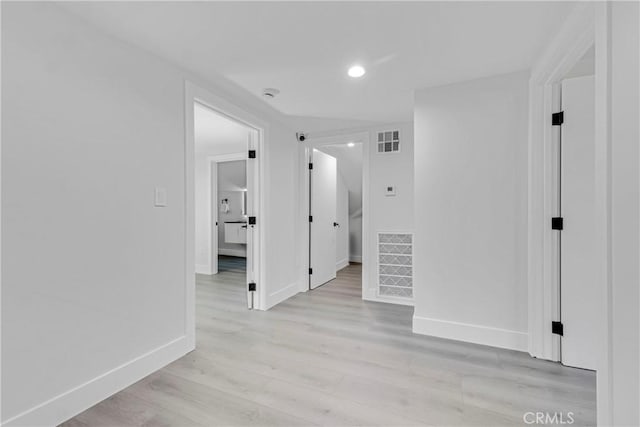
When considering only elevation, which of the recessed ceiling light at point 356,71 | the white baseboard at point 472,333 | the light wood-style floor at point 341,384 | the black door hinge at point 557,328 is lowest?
the light wood-style floor at point 341,384

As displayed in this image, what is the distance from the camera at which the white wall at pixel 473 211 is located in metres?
2.26

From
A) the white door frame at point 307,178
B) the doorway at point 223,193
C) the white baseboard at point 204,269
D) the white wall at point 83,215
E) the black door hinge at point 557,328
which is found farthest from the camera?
the white baseboard at point 204,269

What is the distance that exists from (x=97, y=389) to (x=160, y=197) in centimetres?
117

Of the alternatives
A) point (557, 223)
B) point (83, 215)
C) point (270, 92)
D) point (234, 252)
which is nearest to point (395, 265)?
point (557, 223)

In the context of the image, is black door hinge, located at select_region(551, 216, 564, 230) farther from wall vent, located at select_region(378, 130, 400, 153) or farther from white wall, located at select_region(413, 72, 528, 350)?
wall vent, located at select_region(378, 130, 400, 153)

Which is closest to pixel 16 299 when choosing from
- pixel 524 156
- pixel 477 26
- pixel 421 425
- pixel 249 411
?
→ pixel 249 411

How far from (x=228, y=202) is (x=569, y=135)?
6483 mm

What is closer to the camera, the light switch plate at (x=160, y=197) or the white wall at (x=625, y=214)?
the white wall at (x=625, y=214)

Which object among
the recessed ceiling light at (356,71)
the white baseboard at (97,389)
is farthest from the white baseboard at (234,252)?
the recessed ceiling light at (356,71)

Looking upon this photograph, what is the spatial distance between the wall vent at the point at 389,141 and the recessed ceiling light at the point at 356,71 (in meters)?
1.36

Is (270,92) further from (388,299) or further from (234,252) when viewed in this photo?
(234,252)

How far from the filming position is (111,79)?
1.72 meters

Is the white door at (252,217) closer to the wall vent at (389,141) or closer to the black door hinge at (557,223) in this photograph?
the wall vent at (389,141)

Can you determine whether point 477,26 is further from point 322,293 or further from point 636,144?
point 322,293
